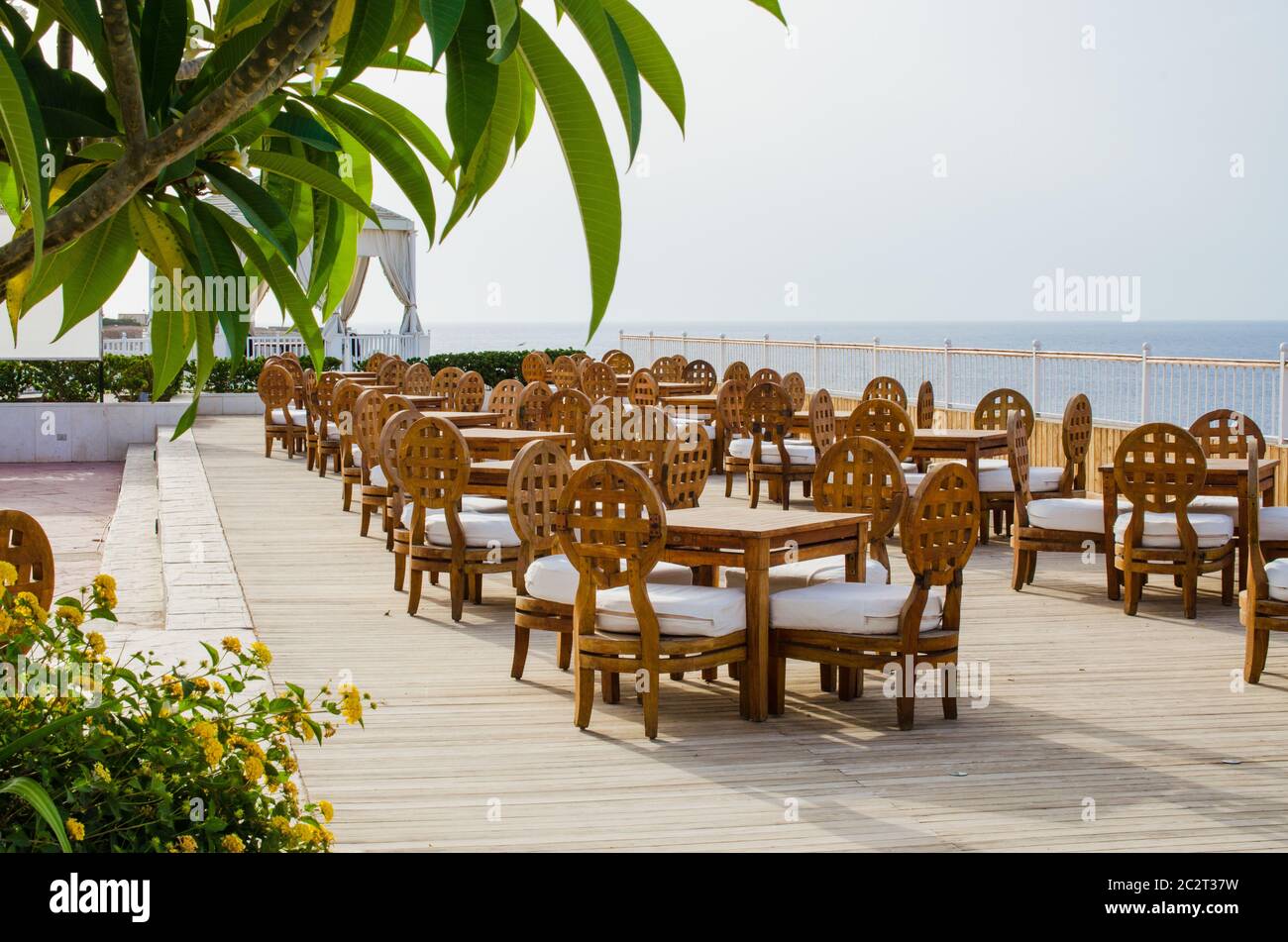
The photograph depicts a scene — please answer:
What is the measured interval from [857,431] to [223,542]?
4647 millimetres

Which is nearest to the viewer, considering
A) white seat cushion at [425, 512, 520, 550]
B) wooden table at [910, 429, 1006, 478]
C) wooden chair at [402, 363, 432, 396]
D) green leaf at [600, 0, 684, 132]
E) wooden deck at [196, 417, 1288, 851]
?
green leaf at [600, 0, 684, 132]

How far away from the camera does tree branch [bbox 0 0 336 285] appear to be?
1.39m

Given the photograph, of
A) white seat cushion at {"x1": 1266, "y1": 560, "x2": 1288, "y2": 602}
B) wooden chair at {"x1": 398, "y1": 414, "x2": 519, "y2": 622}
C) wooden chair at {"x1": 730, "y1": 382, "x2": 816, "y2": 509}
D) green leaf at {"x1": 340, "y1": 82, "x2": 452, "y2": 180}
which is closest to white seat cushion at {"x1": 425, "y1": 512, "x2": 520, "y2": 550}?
wooden chair at {"x1": 398, "y1": 414, "x2": 519, "y2": 622}

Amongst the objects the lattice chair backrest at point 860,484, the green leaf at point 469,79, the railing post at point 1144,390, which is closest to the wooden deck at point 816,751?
the lattice chair backrest at point 860,484

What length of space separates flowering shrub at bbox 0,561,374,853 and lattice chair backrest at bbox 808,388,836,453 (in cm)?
914

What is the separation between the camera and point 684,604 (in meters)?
5.66

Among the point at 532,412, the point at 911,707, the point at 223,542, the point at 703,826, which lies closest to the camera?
the point at 703,826

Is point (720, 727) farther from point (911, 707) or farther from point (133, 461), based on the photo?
point (133, 461)

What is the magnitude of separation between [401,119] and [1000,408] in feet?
35.5

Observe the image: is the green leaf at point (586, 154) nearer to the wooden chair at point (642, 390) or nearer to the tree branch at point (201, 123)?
the tree branch at point (201, 123)

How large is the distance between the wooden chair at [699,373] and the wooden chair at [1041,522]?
10.6 metres

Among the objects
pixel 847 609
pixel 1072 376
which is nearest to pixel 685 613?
pixel 847 609

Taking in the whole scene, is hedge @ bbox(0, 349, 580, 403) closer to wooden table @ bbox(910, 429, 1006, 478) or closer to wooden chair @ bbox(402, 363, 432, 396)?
wooden chair @ bbox(402, 363, 432, 396)
